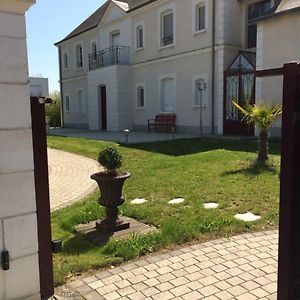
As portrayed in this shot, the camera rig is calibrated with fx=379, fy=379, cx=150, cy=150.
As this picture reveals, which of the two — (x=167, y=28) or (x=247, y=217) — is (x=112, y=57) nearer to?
(x=167, y=28)

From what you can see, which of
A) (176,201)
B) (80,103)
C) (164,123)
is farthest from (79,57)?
(176,201)

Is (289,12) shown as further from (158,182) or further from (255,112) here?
(158,182)

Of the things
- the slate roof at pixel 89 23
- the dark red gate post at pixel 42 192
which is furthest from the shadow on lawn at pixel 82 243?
the slate roof at pixel 89 23

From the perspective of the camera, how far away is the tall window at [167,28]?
20.8 m

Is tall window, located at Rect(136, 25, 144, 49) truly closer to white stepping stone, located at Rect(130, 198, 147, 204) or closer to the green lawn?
the green lawn

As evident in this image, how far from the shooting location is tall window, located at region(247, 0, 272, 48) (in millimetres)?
17372

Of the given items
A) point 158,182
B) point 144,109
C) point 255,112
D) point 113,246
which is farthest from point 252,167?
point 144,109

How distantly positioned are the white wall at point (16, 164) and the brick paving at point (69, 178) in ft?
11.9

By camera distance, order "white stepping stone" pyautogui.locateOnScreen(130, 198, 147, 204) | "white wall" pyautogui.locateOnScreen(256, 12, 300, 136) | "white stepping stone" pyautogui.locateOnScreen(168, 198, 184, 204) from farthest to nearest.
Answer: "white wall" pyautogui.locateOnScreen(256, 12, 300, 136), "white stepping stone" pyautogui.locateOnScreen(130, 198, 147, 204), "white stepping stone" pyautogui.locateOnScreen(168, 198, 184, 204)

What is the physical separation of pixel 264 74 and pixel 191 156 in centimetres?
901

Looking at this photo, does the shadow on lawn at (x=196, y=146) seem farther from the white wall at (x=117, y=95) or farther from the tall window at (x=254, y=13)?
A: the white wall at (x=117, y=95)

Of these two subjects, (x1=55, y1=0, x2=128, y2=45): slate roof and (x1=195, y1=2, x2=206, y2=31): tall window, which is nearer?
(x1=195, y1=2, x2=206, y2=31): tall window

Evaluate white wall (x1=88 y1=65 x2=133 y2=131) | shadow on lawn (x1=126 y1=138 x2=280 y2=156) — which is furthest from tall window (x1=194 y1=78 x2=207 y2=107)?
white wall (x1=88 y1=65 x2=133 y2=131)

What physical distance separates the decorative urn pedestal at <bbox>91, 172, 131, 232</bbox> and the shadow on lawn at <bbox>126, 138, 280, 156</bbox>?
7.05 metres
